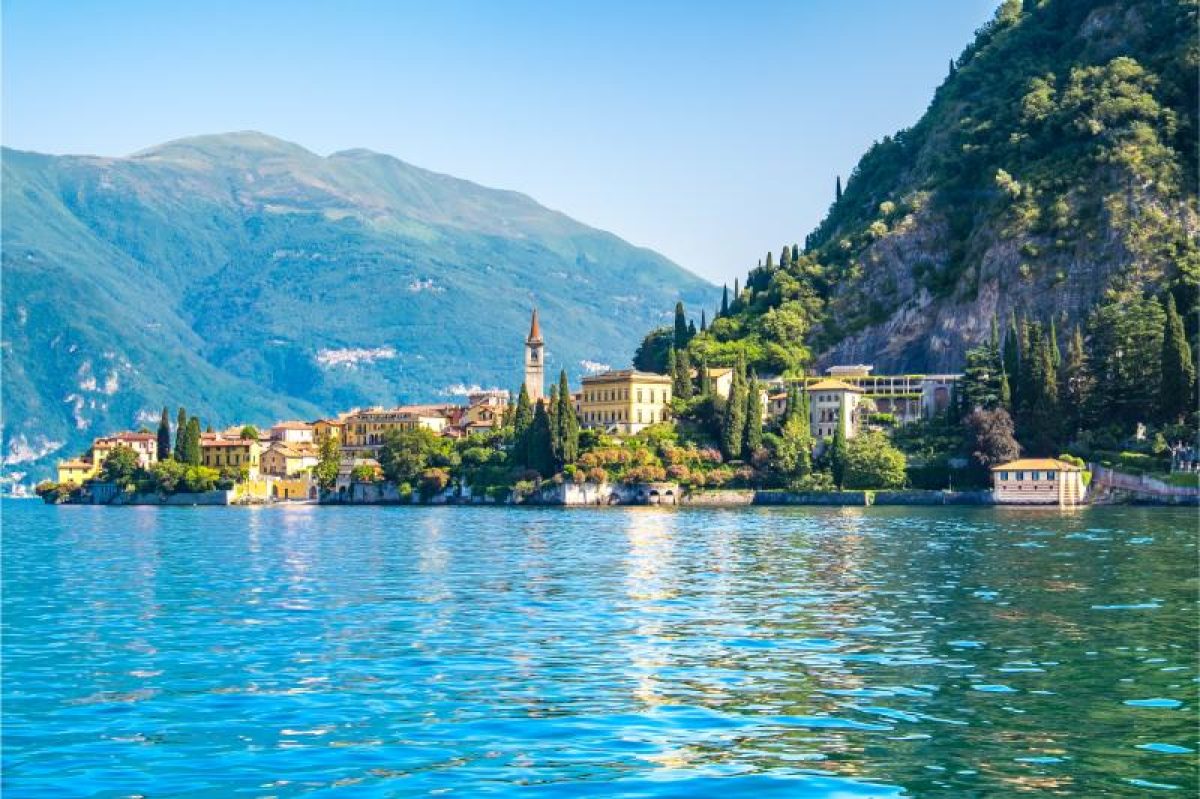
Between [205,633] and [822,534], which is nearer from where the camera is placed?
[205,633]

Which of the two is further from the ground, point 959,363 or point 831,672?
point 959,363

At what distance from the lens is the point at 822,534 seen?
6875cm

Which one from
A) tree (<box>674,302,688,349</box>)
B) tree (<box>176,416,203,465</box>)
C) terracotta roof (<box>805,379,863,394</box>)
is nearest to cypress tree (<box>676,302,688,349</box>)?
tree (<box>674,302,688,349</box>)

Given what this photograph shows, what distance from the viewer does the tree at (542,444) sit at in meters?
127

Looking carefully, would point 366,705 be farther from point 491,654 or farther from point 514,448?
point 514,448

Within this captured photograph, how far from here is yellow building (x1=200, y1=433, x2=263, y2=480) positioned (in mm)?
166875

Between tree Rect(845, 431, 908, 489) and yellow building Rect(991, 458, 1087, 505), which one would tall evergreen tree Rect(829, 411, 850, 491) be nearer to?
tree Rect(845, 431, 908, 489)

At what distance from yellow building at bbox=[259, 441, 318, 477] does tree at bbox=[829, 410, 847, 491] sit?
224 feet

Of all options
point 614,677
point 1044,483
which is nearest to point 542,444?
point 1044,483

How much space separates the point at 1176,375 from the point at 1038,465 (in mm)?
11279

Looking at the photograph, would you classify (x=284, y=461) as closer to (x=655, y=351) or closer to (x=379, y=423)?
(x=379, y=423)

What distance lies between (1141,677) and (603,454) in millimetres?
101285

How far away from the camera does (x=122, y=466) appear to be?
163000mm

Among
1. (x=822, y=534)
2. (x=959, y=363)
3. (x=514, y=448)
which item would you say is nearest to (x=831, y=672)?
(x=822, y=534)
